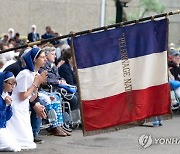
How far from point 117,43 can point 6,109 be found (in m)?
2.95

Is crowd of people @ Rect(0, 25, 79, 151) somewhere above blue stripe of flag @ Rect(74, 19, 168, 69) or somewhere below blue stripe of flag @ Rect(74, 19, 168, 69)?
below

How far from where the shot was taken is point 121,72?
651 centimetres

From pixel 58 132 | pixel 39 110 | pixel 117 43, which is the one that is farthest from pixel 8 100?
pixel 117 43

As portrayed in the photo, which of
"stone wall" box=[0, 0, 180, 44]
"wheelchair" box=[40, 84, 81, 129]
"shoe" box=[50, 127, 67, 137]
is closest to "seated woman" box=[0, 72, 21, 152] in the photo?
"shoe" box=[50, 127, 67, 137]

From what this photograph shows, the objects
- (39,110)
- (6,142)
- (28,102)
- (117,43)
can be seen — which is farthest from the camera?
(39,110)

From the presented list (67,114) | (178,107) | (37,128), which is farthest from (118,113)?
(178,107)

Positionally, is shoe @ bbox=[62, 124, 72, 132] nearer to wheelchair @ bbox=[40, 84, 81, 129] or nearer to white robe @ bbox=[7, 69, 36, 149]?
wheelchair @ bbox=[40, 84, 81, 129]

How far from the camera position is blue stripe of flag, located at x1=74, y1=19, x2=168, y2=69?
6.32m

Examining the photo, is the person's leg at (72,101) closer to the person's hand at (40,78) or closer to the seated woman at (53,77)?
the seated woman at (53,77)

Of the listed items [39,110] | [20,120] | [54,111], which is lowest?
[54,111]

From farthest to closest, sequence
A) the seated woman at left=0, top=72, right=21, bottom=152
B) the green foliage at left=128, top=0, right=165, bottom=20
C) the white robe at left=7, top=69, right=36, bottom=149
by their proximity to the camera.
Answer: the green foliage at left=128, top=0, right=165, bottom=20 → the white robe at left=7, top=69, right=36, bottom=149 → the seated woman at left=0, top=72, right=21, bottom=152

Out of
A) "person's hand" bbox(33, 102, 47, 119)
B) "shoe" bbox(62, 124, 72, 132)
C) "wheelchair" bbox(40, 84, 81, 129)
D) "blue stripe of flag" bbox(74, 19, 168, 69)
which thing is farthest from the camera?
"shoe" bbox(62, 124, 72, 132)

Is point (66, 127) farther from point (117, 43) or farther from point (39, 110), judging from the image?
point (117, 43)

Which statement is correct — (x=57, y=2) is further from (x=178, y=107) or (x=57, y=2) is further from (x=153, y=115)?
(x=153, y=115)
